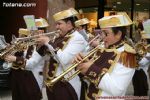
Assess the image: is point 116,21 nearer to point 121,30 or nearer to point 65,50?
point 121,30

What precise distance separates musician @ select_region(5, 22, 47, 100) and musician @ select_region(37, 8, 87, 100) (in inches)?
30.2

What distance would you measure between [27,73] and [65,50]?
5.66 ft

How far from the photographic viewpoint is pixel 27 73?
7.38m

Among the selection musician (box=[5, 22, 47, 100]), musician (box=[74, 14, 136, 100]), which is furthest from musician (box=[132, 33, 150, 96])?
musician (box=[74, 14, 136, 100])

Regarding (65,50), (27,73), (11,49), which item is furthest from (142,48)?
(65,50)

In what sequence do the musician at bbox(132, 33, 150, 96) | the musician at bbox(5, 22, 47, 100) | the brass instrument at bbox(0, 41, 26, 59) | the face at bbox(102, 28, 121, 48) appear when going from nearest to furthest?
1. the face at bbox(102, 28, 121, 48)
2. the brass instrument at bbox(0, 41, 26, 59)
3. the musician at bbox(5, 22, 47, 100)
4. the musician at bbox(132, 33, 150, 96)

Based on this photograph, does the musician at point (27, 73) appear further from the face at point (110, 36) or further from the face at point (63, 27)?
the face at point (110, 36)

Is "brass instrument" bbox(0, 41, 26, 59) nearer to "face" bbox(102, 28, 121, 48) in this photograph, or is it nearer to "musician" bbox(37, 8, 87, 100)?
"musician" bbox(37, 8, 87, 100)

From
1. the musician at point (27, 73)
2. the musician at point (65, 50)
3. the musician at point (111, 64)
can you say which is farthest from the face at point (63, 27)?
the musician at point (111, 64)

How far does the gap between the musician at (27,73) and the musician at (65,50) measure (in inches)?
30.2

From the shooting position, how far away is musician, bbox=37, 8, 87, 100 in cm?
582

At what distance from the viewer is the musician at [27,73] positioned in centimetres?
699

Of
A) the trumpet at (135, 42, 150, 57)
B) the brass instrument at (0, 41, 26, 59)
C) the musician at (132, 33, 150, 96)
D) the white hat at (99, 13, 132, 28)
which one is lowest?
the musician at (132, 33, 150, 96)

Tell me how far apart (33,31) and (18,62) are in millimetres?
1121
